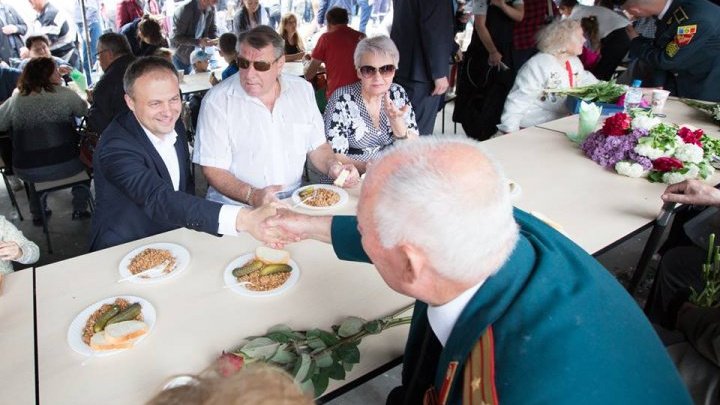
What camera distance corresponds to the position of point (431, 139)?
1.21 meters

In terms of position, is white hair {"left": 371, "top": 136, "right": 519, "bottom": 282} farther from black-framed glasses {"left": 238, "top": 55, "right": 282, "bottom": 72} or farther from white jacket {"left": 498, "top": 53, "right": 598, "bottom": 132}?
white jacket {"left": 498, "top": 53, "right": 598, "bottom": 132}

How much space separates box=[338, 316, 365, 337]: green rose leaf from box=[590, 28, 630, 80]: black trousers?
5.72m

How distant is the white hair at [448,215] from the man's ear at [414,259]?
0.01 m

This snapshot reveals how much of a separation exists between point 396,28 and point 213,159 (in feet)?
8.77

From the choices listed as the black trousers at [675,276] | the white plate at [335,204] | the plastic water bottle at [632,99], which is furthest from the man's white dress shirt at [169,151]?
the plastic water bottle at [632,99]

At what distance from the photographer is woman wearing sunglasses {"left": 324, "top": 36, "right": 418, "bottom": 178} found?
3.21m

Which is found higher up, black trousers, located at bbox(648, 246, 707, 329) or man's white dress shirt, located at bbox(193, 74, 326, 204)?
man's white dress shirt, located at bbox(193, 74, 326, 204)

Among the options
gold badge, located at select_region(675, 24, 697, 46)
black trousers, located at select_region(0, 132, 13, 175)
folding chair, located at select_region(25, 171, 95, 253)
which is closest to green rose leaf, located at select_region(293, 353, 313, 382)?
folding chair, located at select_region(25, 171, 95, 253)

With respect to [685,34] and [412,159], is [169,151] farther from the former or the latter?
[685,34]

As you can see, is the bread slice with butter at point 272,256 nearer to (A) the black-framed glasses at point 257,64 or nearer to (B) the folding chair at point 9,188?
(A) the black-framed glasses at point 257,64

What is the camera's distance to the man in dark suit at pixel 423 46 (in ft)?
14.8

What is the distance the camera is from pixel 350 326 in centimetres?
161

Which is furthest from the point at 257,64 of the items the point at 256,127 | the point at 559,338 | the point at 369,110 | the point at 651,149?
the point at 651,149

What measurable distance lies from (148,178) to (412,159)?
1.57 meters
